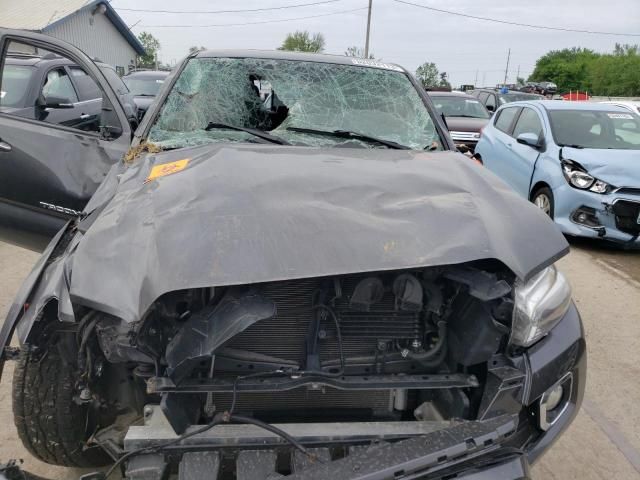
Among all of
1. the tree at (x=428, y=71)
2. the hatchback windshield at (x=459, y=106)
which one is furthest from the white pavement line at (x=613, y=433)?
the tree at (x=428, y=71)

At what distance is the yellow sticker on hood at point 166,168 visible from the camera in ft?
7.84

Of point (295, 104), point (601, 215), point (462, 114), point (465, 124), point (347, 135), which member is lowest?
point (601, 215)

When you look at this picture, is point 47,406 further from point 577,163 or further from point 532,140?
point 532,140

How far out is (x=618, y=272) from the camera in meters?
5.47

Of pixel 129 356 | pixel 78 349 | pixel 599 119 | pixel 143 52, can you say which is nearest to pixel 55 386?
pixel 78 349

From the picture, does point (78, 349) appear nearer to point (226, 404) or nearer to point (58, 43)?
point (226, 404)

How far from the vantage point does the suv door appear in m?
3.51

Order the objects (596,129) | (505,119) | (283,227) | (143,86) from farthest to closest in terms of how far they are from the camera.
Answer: (143,86), (505,119), (596,129), (283,227)

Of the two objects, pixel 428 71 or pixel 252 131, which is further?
pixel 428 71

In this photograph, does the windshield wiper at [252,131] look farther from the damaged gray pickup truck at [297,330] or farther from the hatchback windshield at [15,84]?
the hatchback windshield at [15,84]

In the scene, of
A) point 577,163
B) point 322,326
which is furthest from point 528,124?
point 322,326

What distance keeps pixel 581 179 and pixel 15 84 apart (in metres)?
5.69

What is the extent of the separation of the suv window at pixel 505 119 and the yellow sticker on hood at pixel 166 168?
6.34 m

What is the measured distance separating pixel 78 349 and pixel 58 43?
91.8 inches
